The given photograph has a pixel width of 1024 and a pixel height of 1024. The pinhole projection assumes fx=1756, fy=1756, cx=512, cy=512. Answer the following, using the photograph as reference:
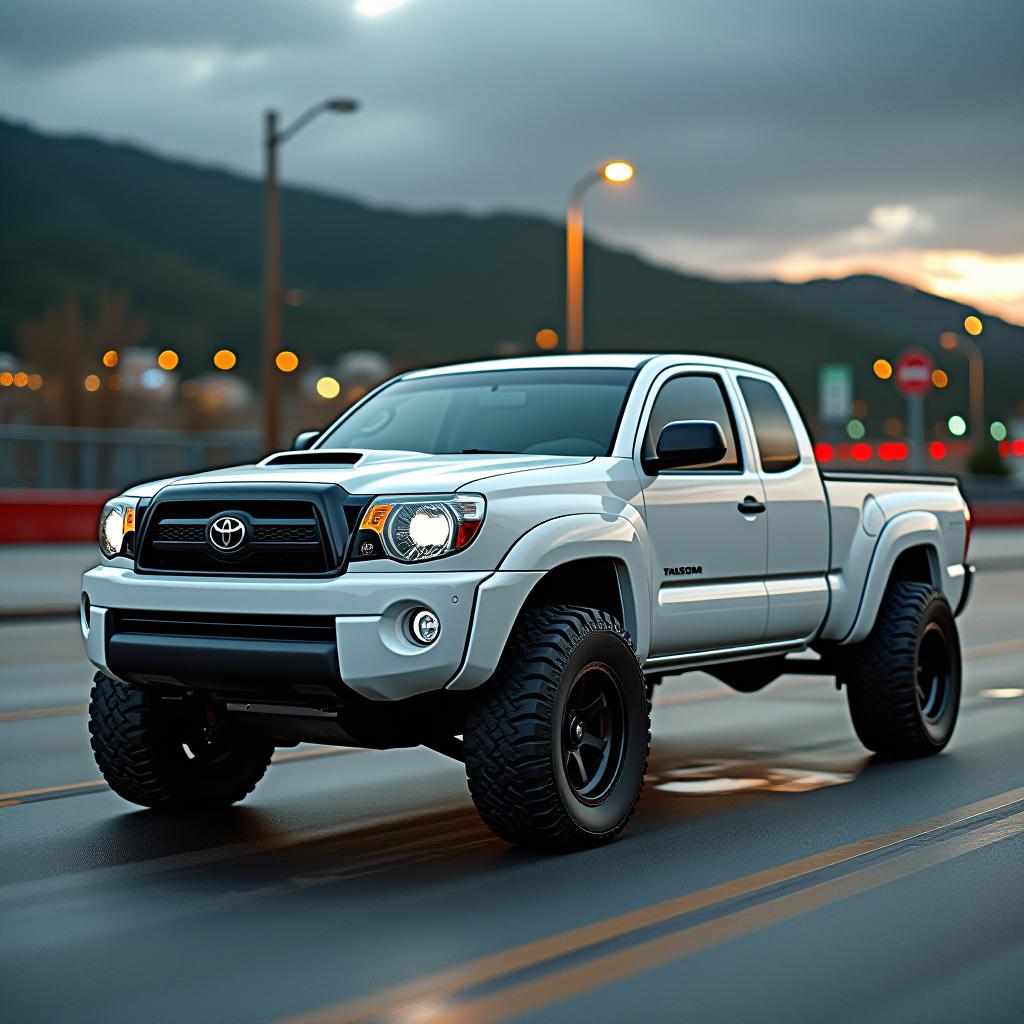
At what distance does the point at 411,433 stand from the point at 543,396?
638 mm

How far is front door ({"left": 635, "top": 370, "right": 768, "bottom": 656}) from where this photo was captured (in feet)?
24.7

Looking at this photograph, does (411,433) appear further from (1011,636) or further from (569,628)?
(1011,636)

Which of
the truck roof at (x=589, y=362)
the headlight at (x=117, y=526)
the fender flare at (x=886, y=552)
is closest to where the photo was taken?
the headlight at (x=117, y=526)

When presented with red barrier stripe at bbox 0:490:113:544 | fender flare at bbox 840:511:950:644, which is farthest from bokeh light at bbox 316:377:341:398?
fender flare at bbox 840:511:950:644

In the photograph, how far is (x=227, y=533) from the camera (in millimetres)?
6617

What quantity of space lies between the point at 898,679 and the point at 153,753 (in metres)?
3.90

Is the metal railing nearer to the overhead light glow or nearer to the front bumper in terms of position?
the overhead light glow

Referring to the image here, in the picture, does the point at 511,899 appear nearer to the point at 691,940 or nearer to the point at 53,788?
the point at 691,940

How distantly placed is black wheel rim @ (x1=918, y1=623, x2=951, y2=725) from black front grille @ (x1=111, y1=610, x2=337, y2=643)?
14.4 feet

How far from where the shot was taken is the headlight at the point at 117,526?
7.08 metres

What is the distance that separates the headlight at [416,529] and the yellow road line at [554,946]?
1486 mm

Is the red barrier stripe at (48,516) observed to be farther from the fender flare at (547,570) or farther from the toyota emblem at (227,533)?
the toyota emblem at (227,533)

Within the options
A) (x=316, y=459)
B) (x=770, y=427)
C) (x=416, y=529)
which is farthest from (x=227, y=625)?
(x=770, y=427)

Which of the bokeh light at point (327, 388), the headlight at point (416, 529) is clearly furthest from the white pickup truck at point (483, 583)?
the bokeh light at point (327, 388)
